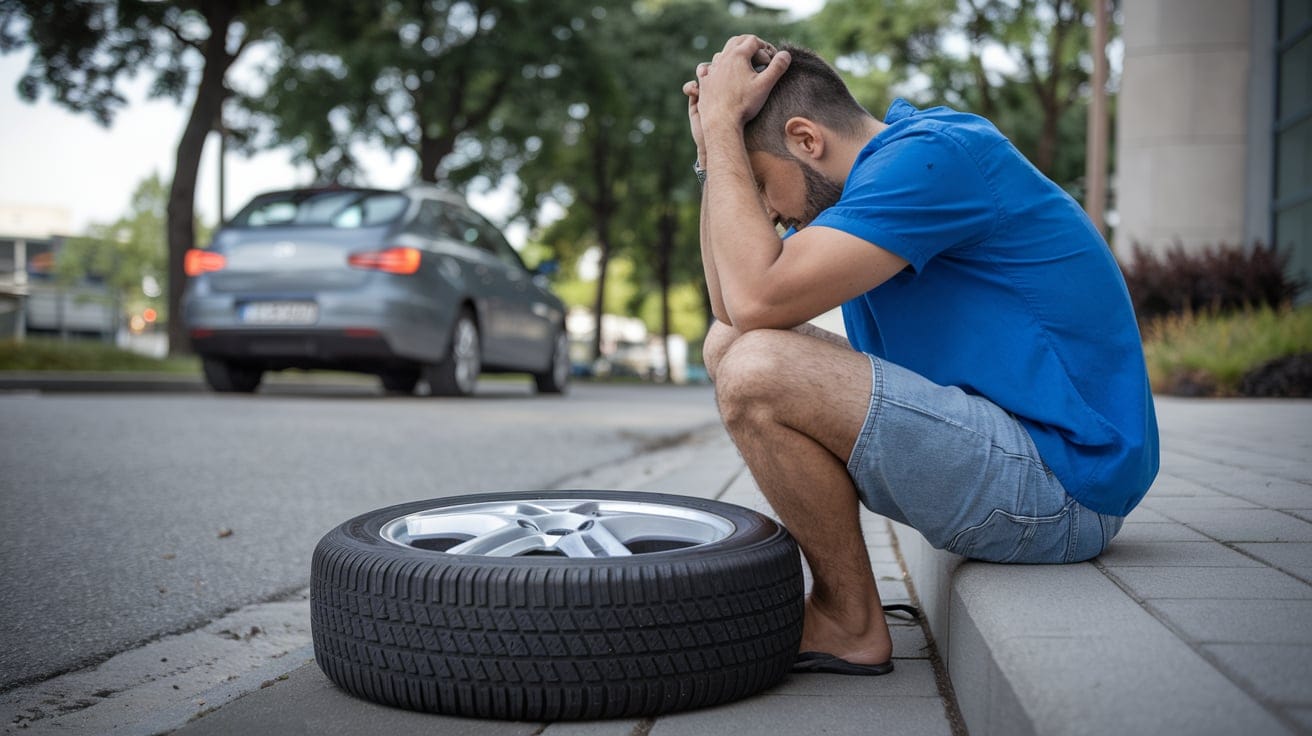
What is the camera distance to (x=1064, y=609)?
1843 millimetres

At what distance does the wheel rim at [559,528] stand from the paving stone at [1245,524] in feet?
3.81

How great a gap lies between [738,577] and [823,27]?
2387 centimetres

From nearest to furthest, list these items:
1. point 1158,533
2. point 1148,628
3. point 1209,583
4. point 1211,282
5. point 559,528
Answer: point 1148,628 → point 1209,583 → point 559,528 → point 1158,533 → point 1211,282

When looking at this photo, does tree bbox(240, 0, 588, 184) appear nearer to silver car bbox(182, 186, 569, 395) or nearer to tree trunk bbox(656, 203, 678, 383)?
silver car bbox(182, 186, 569, 395)

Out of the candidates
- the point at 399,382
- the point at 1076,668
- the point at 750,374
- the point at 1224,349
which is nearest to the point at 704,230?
the point at 750,374

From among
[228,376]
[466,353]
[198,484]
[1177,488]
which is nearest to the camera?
[1177,488]

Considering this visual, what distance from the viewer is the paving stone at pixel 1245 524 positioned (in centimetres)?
259

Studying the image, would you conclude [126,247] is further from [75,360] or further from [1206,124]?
[1206,124]

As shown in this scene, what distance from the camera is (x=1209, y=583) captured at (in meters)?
2.06

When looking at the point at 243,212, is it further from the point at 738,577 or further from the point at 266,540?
the point at 738,577

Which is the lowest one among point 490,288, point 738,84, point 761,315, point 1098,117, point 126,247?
point 490,288

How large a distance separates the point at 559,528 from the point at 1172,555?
1.29 metres

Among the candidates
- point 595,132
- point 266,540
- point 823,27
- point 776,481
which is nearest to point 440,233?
point 266,540

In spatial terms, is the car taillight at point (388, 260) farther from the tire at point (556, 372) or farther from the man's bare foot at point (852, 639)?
the man's bare foot at point (852, 639)
